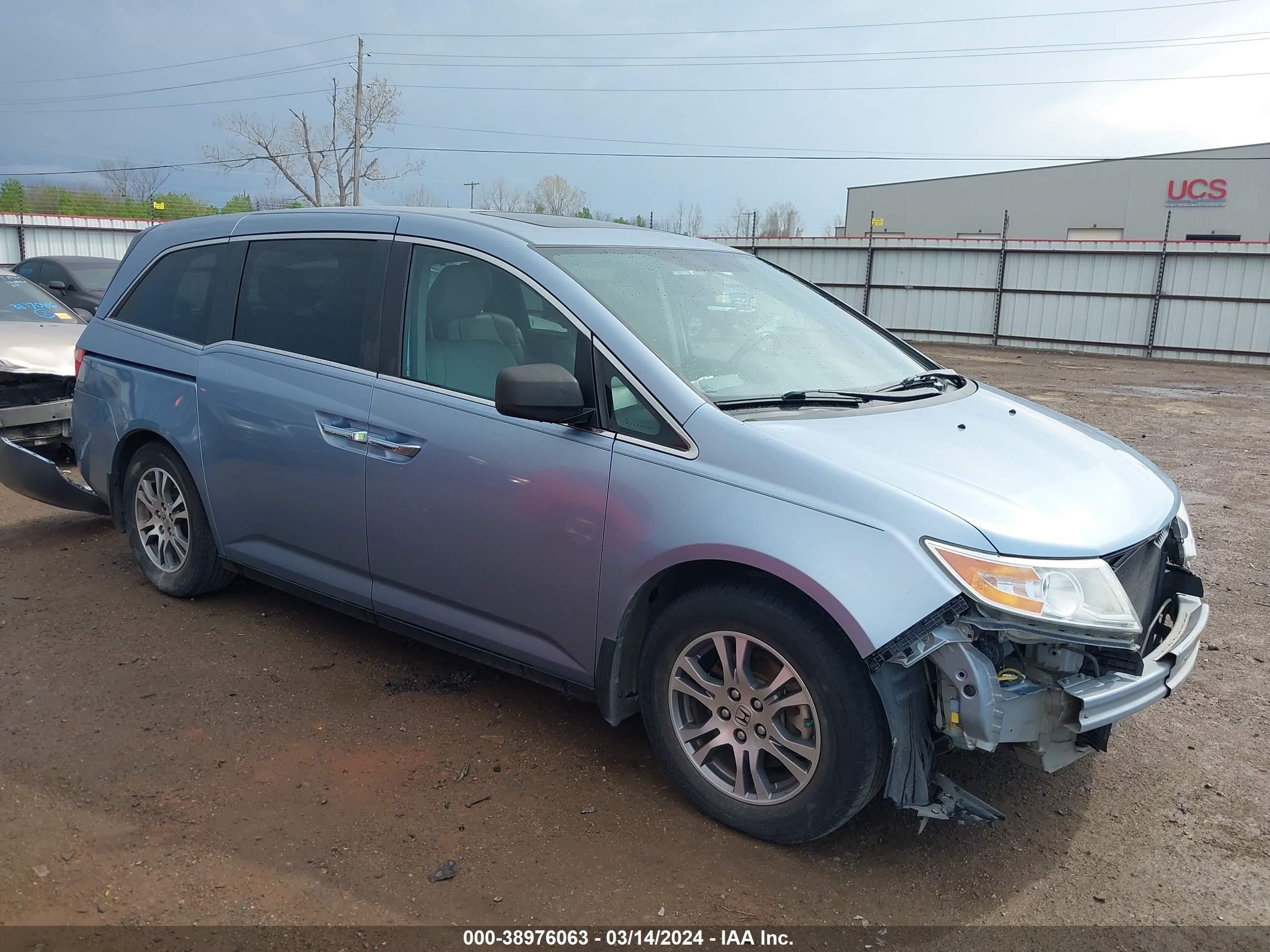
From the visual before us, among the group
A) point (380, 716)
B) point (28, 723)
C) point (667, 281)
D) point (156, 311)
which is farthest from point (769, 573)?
point (156, 311)

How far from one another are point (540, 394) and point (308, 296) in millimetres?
1608

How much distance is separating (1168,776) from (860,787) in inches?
57.9

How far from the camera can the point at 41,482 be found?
5.33 meters

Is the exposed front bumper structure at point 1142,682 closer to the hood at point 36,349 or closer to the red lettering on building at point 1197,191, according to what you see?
the hood at point 36,349

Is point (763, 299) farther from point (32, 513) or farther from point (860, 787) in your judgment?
point (32, 513)

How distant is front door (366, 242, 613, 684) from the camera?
3.18 meters

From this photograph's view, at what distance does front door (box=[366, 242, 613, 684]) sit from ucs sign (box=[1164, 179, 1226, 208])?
4249 cm

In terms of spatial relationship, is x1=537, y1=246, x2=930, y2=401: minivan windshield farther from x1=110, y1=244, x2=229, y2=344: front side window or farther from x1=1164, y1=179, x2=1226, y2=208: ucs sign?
x1=1164, y1=179, x2=1226, y2=208: ucs sign

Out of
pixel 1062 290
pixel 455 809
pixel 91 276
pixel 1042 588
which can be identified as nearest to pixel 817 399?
pixel 1042 588

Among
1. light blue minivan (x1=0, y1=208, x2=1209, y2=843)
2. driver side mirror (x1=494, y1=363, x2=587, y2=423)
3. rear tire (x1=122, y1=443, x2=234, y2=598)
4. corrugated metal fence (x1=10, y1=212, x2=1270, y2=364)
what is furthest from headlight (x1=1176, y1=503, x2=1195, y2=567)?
corrugated metal fence (x1=10, y1=212, x2=1270, y2=364)

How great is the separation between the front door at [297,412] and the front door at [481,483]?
144 mm

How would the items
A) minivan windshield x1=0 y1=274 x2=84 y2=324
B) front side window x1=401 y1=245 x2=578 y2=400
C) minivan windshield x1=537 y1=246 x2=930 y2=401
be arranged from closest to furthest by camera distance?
minivan windshield x1=537 y1=246 x2=930 y2=401
front side window x1=401 y1=245 x2=578 y2=400
minivan windshield x1=0 y1=274 x2=84 y2=324

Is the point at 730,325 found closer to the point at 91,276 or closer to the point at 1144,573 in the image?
the point at 1144,573

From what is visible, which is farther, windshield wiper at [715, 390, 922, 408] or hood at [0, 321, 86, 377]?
hood at [0, 321, 86, 377]
